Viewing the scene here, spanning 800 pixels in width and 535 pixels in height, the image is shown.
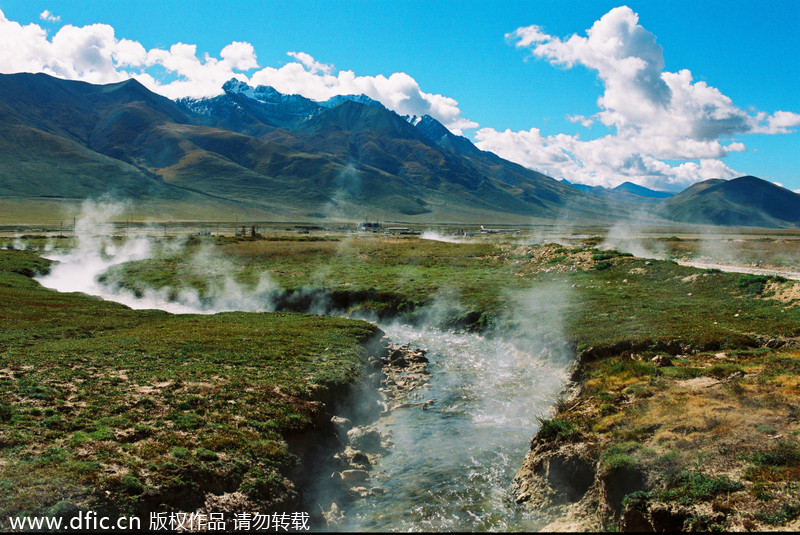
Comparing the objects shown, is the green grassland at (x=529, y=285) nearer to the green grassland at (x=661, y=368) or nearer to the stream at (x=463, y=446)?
the green grassland at (x=661, y=368)

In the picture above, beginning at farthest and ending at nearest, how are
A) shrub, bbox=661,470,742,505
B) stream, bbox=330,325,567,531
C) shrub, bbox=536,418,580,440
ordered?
shrub, bbox=536,418,580,440, stream, bbox=330,325,567,531, shrub, bbox=661,470,742,505

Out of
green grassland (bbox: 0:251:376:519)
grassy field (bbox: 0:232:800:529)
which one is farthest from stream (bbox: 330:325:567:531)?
green grassland (bbox: 0:251:376:519)

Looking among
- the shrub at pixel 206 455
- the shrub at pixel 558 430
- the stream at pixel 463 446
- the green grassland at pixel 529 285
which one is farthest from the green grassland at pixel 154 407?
the green grassland at pixel 529 285

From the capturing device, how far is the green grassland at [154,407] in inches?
499

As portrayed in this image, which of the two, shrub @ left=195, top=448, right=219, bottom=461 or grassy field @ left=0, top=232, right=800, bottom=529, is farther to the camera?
shrub @ left=195, top=448, right=219, bottom=461

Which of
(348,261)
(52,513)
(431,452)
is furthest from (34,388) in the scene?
(348,261)

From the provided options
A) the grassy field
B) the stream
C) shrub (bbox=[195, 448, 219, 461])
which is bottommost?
the stream

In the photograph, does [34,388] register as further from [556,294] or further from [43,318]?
[556,294]

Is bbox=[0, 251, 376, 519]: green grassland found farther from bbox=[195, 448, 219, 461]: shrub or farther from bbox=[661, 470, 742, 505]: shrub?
bbox=[661, 470, 742, 505]: shrub

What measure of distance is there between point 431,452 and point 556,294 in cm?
2687

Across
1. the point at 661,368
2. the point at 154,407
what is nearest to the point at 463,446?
the point at 661,368

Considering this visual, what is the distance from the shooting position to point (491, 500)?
51.1 feet

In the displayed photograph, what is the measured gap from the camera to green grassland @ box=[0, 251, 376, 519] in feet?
41.5

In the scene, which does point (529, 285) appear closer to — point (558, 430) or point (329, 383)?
point (329, 383)
